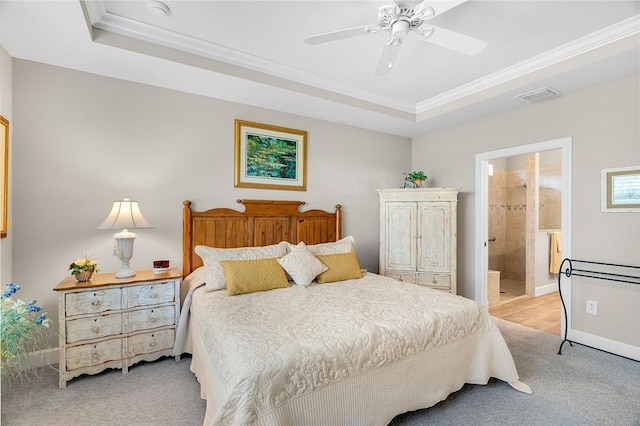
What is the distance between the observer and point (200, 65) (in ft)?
8.64

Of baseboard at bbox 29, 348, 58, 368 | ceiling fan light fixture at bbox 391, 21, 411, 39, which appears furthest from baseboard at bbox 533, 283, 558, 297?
baseboard at bbox 29, 348, 58, 368

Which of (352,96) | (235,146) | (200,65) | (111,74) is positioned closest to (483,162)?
(352,96)

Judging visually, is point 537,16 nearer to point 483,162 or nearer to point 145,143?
point 483,162

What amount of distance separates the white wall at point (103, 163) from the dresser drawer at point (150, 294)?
0.50 meters

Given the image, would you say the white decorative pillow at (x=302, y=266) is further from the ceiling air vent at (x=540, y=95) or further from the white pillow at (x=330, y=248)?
the ceiling air vent at (x=540, y=95)

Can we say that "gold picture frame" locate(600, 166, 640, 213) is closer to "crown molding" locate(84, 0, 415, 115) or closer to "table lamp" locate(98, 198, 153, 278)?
"crown molding" locate(84, 0, 415, 115)

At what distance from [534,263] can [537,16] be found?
3.93m

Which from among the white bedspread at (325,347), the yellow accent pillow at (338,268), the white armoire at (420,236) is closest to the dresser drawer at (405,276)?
the white armoire at (420,236)

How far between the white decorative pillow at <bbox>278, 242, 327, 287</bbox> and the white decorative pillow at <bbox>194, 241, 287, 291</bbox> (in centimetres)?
16

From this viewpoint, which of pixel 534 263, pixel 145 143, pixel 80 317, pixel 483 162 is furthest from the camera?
pixel 534 263

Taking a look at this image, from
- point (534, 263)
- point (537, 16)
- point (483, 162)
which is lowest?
point (534, 263)

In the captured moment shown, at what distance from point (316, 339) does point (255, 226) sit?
204 cm

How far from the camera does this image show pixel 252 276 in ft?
8.59

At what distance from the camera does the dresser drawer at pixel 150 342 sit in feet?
8.16
